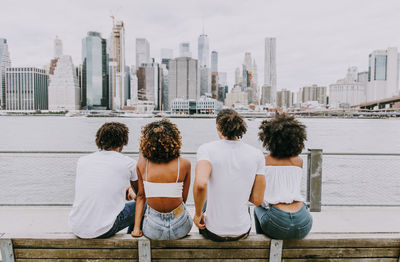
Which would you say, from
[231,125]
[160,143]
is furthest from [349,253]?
[160,143]

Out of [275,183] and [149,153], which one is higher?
[149,153]

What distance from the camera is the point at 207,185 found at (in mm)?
2262

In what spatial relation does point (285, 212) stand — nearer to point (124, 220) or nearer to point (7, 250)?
point (124, 220)

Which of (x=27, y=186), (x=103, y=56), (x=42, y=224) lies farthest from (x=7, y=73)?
(x=42, y=224)

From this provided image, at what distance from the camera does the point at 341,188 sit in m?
14.0

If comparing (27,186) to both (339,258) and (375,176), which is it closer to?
(339,258)

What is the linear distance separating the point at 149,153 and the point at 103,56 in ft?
662

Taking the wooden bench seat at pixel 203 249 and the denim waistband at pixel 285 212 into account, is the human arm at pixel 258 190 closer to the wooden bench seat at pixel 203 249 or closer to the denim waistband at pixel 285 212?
the denim waistband at pixel 285 212

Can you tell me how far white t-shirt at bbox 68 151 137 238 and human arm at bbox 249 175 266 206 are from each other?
94 centimetres

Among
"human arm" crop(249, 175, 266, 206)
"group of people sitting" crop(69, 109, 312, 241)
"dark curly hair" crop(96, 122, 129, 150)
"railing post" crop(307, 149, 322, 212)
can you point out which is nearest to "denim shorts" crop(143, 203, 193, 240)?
"group of people sitting" crop(69, 109, 312, 241)

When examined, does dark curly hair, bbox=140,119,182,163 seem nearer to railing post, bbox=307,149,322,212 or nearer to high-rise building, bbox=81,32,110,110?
railing post, bbox=307,149,322,212

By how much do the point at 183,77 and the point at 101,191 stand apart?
613ft

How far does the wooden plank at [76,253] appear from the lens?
2107 millimetres

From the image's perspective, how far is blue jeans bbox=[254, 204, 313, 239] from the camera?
221cm
